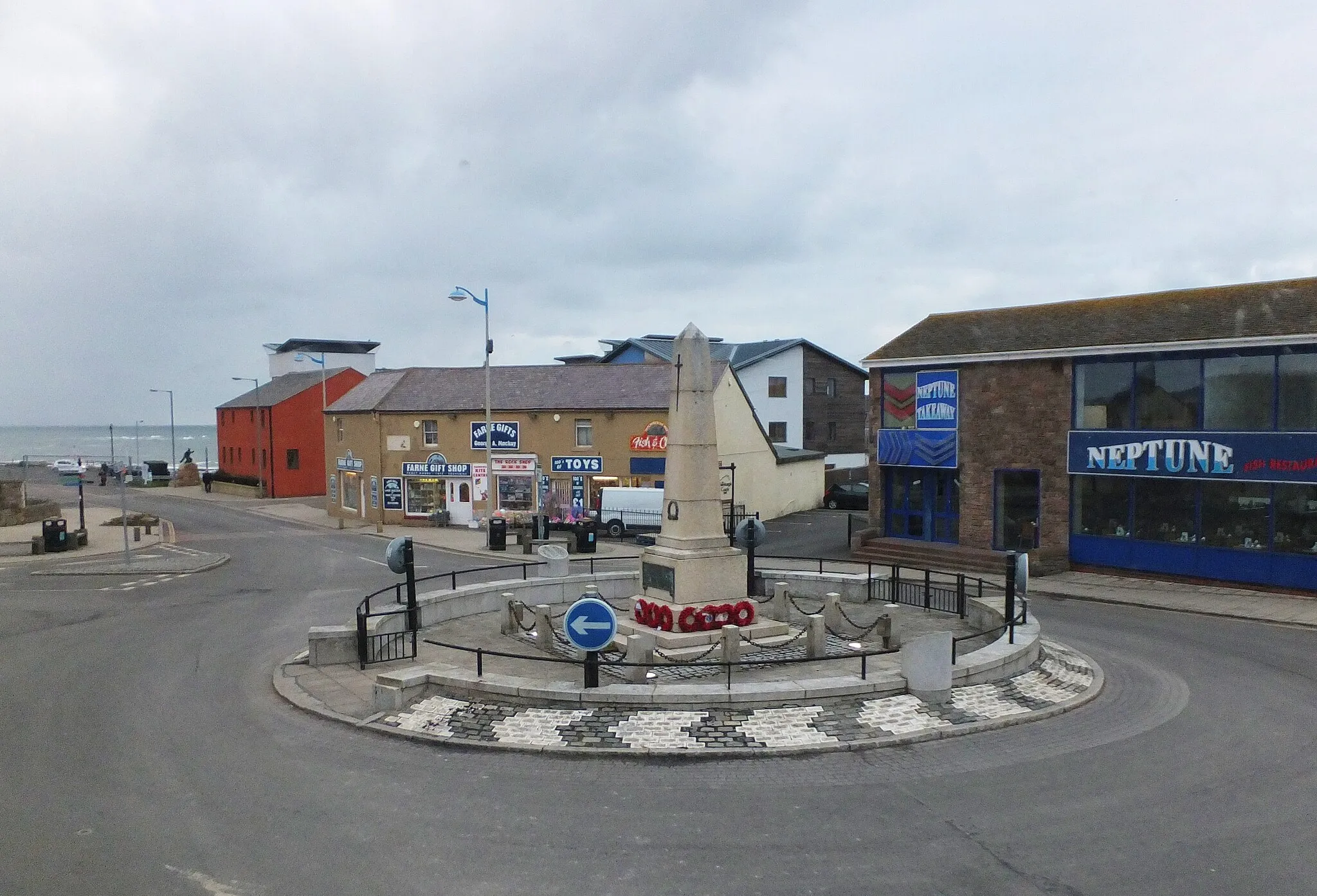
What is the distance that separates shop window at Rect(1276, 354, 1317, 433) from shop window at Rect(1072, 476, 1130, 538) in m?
4.30

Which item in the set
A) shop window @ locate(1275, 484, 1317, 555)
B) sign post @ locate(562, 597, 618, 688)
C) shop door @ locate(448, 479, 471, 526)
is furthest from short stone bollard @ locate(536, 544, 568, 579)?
shop door @ locate(448, 479, 471, 526)

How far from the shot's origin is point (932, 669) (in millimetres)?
12617

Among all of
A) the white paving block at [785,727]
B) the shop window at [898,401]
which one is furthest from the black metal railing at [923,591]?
the shop window at [898,401]

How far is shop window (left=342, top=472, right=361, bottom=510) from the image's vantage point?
46.8 m

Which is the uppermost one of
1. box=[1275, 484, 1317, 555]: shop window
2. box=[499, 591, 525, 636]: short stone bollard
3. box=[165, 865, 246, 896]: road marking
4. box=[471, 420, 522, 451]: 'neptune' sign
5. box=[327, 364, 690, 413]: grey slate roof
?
box=[327, 364, 690, 413]: grey slate roof

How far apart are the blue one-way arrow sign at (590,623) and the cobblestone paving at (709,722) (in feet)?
3.07

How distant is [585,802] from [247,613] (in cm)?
1441

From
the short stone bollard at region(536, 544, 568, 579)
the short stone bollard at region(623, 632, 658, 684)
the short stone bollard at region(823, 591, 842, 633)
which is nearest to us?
the short stone bollard at region(623, 632, 658, 684)

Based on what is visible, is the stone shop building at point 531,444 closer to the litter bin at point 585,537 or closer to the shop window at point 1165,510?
the litter bin at point 585,537

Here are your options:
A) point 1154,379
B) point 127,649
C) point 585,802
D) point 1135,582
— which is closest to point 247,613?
point 127,649

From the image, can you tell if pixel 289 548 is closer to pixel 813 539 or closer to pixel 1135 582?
pixel 813 539

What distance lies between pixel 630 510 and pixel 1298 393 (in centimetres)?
2299

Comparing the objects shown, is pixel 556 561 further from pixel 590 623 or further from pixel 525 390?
pixel 525 390

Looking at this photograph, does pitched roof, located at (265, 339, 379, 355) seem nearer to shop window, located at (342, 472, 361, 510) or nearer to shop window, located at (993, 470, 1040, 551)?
shop window, located at (342, 472, 361, 510)
